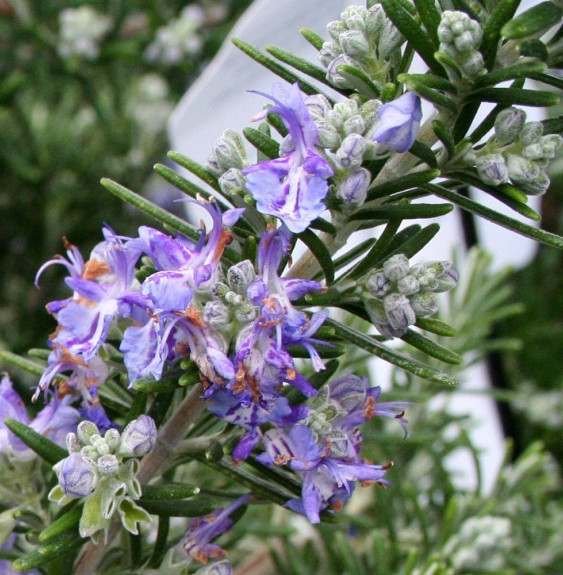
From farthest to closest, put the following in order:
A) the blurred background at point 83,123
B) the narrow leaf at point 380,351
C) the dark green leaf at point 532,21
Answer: the blurred background at point 83,123, the narrow leaf at point 380,351, the dark green leaf at point 532,21

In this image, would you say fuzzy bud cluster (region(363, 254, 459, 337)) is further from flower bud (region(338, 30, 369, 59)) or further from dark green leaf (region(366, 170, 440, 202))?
flower bud (region(338, 30, 369, 59))

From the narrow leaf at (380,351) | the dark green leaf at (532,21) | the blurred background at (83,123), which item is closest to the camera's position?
the dark green leaf at (532,21)

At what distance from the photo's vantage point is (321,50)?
0.72m

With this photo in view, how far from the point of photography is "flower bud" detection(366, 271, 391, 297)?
664 millimetres

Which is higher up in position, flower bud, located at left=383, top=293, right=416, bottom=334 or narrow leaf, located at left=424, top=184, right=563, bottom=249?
narrow leaf, located at left=424, top=184, right=563, bottom=249

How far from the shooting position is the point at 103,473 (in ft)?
2.14

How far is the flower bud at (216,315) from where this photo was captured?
0.61 m

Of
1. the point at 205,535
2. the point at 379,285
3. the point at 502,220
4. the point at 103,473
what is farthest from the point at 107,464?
the point at 502,220

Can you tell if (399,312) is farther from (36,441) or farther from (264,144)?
(36,441)

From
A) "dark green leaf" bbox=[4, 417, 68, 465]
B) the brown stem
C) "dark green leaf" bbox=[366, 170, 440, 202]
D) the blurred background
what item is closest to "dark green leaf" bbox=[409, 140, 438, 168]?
"dark green leaf" bbox=[366, 170, 440, 202]

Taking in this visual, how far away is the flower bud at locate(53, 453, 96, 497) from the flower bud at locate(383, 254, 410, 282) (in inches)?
11.4

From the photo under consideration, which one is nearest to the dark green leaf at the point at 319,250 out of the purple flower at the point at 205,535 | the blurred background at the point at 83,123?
the purple flower at the point at 205,535

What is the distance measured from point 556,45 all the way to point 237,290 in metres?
0.33

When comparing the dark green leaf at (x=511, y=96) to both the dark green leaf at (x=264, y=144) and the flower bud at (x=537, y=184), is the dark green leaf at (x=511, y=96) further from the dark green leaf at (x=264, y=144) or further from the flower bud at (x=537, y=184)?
the dark green leaf at (x=264, y=144)
